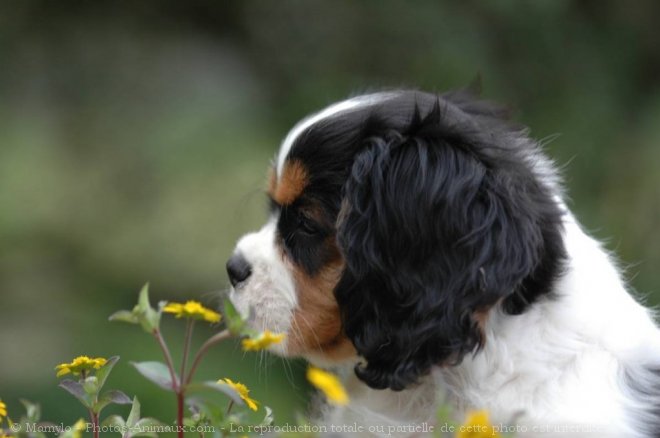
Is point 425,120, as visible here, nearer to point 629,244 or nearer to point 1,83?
point 629,244

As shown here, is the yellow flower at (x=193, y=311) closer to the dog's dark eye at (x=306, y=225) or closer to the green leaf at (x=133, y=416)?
the green leaf at (x=133, y=416)

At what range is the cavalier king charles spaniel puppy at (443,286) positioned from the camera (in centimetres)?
267

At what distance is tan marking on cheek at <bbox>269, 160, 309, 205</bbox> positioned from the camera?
298cm

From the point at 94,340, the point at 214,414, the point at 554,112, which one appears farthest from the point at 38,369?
the point at 214,414

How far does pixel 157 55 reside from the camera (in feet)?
26.1

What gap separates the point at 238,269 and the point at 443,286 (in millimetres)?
633

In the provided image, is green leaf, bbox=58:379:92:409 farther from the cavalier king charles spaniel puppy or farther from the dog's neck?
the dog's neck

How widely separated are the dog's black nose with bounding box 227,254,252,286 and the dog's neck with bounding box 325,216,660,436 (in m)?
0.52

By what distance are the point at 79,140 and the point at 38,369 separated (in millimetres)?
1761

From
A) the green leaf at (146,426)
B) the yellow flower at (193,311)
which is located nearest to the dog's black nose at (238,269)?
the green leaf at (146,426)

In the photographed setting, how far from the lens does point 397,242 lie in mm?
2773

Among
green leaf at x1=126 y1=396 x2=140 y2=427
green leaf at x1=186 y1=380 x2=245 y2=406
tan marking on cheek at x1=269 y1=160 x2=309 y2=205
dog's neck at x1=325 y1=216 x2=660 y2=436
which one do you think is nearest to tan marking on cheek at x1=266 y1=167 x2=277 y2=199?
tan marking on cheek at x1=269 y1=160 x2=309 y2=205

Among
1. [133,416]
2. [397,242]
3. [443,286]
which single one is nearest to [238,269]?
[397,242]

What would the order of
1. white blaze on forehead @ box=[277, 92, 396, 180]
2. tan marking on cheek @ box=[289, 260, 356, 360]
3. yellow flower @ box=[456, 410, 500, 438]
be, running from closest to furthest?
yellow flower @ box=[456, 410, 500, 438], tan marking on cheek @ box=[289, 260, 356, 360], white blaze on forehead @ box=[277, 92, 396, 180]
